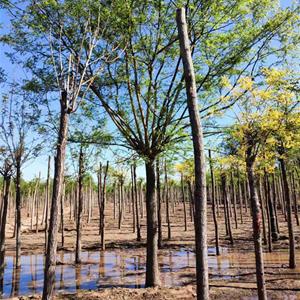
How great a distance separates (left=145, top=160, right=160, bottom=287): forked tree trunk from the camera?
11484mm

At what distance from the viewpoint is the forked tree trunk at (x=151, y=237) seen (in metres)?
11.5

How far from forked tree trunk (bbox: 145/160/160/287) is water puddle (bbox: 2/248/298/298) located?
1.10 metres

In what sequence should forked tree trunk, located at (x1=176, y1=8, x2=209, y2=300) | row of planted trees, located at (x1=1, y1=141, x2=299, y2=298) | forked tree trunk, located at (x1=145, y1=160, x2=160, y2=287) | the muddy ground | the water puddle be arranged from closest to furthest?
forked tree trunk, located at (x1=176, y1=8, x2=209, y2=300)
the muddy ground
forked tree trunk, located at (x1=145, y1=160, x2=160, y2=287)
the water puddle
row of planted trees, located at (x1=1, y1=141, x2=299, y2=298)

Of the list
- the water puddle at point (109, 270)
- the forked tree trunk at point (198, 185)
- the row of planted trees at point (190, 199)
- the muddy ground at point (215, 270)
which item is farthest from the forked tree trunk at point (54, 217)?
the water puddle at point (109, 270)

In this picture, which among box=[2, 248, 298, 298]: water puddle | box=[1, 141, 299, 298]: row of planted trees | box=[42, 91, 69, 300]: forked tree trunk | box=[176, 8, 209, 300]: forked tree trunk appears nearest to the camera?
box=[176, 8, 209, 300]: forked tree trunk

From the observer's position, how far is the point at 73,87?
803 centimetres

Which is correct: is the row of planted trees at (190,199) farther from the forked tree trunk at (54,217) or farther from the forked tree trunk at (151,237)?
the forked tree trunk at (54,217)

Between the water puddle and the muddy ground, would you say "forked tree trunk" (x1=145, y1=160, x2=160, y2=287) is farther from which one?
the water puddle

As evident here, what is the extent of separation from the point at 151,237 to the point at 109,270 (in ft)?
17.0

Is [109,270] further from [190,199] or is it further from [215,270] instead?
[190,199]

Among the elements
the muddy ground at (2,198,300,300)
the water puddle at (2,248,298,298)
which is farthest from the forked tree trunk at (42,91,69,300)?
the water puddle at (2,248,298,298)

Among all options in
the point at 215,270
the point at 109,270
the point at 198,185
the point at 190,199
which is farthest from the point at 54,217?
the point at 190,199

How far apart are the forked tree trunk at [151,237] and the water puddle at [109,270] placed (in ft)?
3.60

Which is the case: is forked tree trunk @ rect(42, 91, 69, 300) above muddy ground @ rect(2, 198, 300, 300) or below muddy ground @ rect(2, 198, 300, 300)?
above
